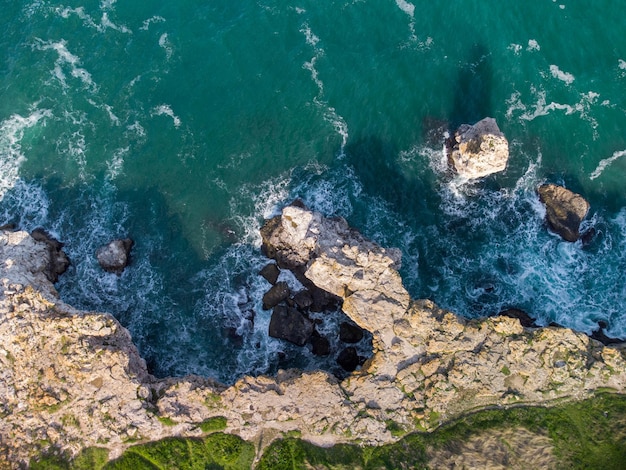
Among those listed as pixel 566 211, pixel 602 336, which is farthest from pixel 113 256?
pixel 602 336

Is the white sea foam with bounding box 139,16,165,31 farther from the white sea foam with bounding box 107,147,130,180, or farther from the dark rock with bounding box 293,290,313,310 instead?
the dark rock with bounding box 293,290,313,310

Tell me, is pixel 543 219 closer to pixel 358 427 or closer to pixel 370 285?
pixel 370 285

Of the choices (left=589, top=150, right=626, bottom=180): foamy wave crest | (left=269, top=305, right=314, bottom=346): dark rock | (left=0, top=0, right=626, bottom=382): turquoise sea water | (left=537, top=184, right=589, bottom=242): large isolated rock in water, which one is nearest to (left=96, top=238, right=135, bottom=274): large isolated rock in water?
(left=0, top=0, right=626, bottom=382): turquoise sea water

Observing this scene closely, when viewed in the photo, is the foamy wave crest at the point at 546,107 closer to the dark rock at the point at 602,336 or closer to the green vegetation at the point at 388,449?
the dark rock at the point at 602,336

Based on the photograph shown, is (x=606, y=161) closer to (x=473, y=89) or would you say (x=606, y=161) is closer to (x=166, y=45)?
(x=473, y=89)

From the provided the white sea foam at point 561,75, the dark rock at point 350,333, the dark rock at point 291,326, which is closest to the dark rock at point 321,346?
the dark rock at point 291,326

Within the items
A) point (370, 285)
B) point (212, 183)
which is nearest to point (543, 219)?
point (370, 285)
